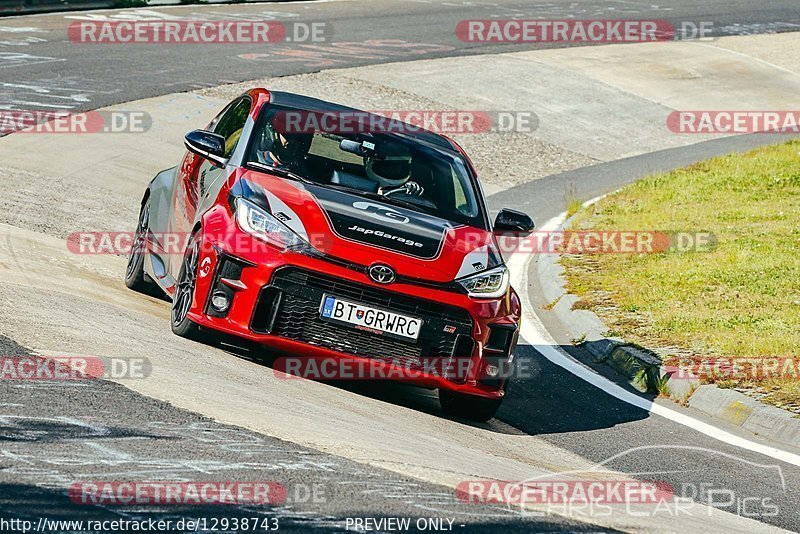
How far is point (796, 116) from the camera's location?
24031mm

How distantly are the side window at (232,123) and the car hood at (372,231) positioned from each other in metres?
0.68

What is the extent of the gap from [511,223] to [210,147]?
218 centimetres

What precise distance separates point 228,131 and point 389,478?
4301 millimetres

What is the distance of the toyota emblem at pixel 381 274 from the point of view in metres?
7.51

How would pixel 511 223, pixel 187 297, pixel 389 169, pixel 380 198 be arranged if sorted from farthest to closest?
pixel 511 223 < pixel 389 169 < pixel 380 198 < pixel 187 297

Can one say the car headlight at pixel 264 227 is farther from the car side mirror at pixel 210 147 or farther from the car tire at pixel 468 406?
the car tire at pixel 468 406

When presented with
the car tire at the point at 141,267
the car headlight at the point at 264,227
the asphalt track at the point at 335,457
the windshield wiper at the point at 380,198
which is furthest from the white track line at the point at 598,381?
the car tire at the point at 141,267

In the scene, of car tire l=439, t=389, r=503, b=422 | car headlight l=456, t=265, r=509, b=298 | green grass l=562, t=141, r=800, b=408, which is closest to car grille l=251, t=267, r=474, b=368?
car headlight l=456, t=265, r=509, b=298

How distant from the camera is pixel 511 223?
9.09m

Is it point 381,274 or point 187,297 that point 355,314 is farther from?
point 187,297

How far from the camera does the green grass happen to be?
34.9 ft

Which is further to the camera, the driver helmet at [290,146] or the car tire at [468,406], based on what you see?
the driver helmet at [290,146]

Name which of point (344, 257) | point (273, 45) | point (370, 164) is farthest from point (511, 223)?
point (273, 45)

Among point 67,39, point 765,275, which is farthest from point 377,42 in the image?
point 765,275
